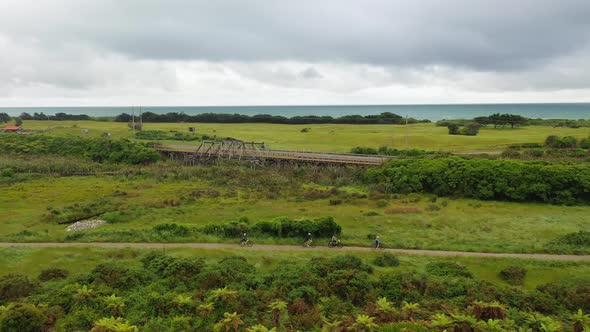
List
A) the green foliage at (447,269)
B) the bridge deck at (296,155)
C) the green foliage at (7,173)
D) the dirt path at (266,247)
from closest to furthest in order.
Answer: the green foliage at (447,269)
the dirt path at (266,247)
the green foliage at (7,173)
the bridge deck at (296,155)

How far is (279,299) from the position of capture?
20484 mm

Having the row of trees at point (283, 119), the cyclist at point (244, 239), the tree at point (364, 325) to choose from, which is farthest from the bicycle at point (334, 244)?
the row of trees at point (283, 119)

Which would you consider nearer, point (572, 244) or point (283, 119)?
point (572, 244)

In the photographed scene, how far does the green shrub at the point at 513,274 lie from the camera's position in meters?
23.1

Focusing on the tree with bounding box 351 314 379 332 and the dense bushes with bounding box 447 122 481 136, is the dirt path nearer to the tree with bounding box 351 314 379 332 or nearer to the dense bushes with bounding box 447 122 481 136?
the tree with bounding box 351 314 379 332

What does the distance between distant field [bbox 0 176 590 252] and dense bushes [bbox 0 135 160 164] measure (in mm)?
19700

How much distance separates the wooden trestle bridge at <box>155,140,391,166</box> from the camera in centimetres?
6078

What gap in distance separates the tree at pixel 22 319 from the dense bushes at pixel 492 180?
36.8m

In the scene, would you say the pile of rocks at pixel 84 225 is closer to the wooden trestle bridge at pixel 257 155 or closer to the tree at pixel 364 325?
the tree at pixel 364 325

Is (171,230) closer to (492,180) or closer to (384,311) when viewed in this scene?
(384,311)

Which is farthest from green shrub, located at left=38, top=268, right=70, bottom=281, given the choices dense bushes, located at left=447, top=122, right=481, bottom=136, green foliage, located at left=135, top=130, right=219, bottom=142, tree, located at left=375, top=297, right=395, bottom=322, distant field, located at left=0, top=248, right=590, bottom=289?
dense bushes, located at left=447, top=122, right=481, bottom=136

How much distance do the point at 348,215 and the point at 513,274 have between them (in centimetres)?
1615

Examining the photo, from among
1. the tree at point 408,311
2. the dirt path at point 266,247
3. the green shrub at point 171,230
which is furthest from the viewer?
the green shrub at point 171,230

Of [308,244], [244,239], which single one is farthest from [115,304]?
[308,244]
